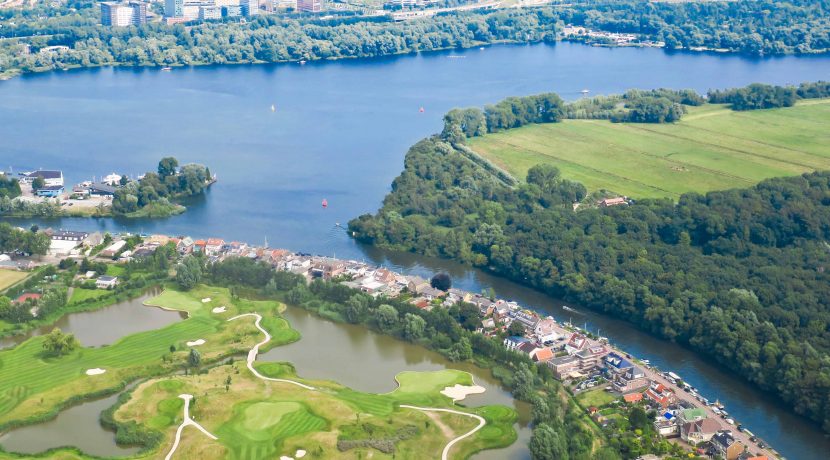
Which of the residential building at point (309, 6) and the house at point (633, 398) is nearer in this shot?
the house at point (633, 398)

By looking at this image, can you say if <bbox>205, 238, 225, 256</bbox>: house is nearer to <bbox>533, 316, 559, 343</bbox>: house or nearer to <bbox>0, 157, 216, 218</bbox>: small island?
<bbox>0, 157, 216, 218</bbox>: small island

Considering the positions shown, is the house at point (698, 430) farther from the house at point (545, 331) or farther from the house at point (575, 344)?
the house at point (545, 331)

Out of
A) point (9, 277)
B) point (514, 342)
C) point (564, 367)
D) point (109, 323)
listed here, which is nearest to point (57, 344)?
point (109, 323)

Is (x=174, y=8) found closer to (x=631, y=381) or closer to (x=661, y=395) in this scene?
(x=631, y=381)

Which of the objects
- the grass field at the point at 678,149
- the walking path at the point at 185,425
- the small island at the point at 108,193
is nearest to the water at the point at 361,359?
the walking path at the point at 185,425

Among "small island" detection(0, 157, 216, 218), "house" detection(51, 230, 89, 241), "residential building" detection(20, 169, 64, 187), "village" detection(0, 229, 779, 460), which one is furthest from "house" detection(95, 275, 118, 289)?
"residential building" detection(20, 169, 64, 187)

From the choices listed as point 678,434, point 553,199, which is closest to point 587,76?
point 553,199
